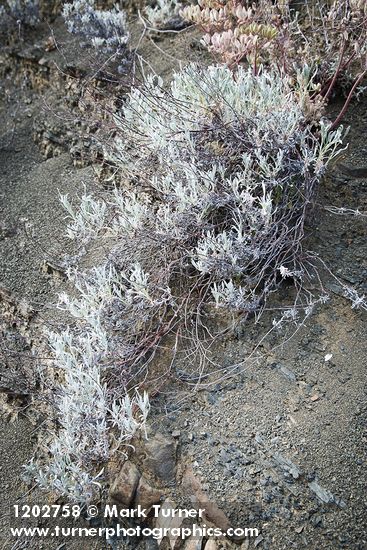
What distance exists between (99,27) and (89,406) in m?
3.07

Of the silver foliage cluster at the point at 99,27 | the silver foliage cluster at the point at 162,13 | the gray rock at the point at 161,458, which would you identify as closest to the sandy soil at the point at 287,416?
the gray rock at the point at 161,458

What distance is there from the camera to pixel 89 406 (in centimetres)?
283

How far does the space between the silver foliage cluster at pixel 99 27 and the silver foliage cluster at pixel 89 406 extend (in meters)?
2.09

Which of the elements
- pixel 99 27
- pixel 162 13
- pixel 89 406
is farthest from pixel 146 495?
pixel 162 13

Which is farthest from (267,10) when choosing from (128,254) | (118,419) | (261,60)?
(118,419)

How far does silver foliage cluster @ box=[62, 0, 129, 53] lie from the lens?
14.6ft

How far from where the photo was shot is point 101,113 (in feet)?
14.7

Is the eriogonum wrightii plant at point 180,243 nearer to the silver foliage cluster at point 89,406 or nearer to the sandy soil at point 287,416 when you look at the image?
the silver foliage cluster at point 89,406

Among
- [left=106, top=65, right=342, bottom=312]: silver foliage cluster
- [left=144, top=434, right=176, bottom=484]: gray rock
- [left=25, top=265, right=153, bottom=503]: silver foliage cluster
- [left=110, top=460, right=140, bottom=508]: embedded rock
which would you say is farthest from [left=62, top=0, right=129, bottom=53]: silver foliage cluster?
[left=110, top=460, right=140, bottom=508]: embedded rock

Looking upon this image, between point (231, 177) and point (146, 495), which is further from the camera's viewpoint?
point (231, 177)

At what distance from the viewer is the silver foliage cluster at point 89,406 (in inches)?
109

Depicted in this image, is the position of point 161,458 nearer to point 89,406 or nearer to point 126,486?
point 126,486

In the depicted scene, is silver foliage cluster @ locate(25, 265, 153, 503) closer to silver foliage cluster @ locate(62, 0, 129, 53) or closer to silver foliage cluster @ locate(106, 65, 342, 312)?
silver foliage cluster @ locate(106, 65, 342, 312)

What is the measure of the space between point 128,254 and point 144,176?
0.55 m
